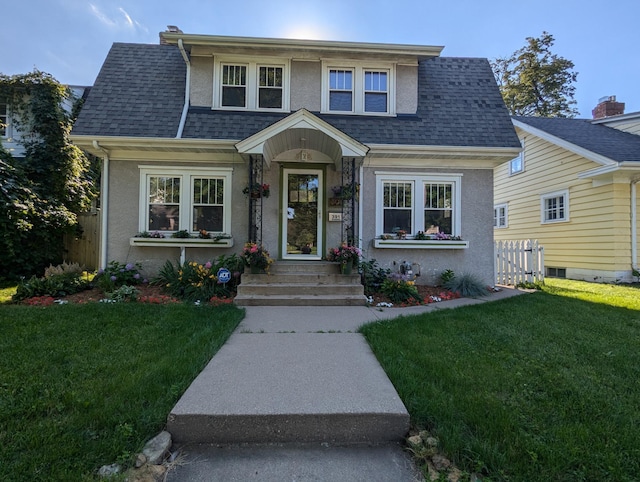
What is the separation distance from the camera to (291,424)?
2.10m

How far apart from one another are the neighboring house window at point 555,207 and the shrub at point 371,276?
759 centimetres

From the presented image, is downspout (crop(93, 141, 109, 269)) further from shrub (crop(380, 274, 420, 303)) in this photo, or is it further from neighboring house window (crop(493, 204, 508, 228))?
neighboring house window (crop(493, 204, 508, 228))

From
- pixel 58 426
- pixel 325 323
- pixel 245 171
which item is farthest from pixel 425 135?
pixel 58 426

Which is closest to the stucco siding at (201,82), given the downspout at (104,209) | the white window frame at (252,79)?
the white window frame at (252,79)

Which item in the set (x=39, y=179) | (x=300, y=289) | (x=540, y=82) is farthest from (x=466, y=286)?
(x=540, y=82)

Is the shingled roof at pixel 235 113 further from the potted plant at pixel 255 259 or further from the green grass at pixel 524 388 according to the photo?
the green grass at pixel 524 388

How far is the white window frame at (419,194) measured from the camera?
7.21 meters

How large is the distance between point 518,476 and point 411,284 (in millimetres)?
4612

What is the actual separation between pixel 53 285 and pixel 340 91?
7.49m

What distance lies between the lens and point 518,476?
5.50 ft

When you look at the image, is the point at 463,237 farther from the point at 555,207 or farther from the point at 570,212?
the point at 555,207

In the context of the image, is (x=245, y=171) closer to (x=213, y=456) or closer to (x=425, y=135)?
(x=425, y=135)

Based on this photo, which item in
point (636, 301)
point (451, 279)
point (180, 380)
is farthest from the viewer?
point (451, 279)

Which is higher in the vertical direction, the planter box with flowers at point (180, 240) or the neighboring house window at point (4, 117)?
the neighboring house window at point (4, 117)
